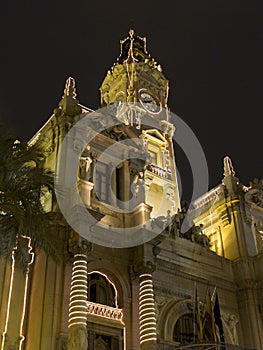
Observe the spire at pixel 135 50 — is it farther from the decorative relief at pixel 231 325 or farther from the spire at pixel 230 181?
the decorative relief at pixel 231 325

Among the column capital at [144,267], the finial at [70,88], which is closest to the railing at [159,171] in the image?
the finial at [70,88]

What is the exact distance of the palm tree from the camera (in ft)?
63.7

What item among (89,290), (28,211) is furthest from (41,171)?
(89,290)

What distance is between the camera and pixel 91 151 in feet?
105

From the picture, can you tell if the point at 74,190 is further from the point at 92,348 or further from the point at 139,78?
the point at 139,78

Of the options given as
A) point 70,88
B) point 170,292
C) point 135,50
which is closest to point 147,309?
point 170,292

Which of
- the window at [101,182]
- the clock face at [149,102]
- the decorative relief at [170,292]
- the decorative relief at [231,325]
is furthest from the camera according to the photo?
the clock face at [149,102]

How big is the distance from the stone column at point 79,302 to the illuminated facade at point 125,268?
5 centimetres

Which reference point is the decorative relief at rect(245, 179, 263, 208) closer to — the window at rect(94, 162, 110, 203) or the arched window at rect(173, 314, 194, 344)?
the arched window at rect(173, 314, 194, 344)

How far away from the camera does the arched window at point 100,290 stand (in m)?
27.2

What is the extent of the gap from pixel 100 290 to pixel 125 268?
1.95 m

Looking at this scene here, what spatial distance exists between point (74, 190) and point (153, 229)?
5.26m

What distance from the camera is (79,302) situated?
24.6m

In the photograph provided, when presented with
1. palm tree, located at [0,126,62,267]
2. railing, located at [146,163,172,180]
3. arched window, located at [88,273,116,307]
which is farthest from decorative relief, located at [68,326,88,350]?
railing, located at [146,163,172,180]
